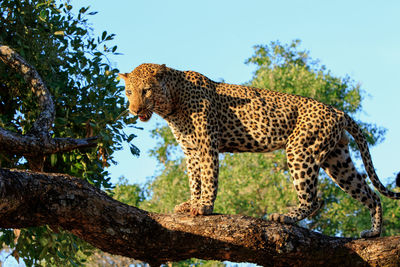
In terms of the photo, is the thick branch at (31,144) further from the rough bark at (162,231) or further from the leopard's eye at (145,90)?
the leopard's eye at (145,90)

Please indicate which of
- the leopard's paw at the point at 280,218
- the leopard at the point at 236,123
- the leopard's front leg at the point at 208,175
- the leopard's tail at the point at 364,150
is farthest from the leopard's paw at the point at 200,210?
the leopard's tail at the point at 364,150

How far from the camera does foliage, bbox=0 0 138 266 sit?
854 centimetres

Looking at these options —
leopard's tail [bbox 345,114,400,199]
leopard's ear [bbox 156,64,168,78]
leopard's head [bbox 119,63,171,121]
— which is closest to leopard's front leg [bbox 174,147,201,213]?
leopard's head [bbox 119,63,171,121]

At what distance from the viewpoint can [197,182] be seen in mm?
7664

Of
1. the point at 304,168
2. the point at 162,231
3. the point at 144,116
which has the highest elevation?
the point at 144,116

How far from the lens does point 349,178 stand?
8016 mm

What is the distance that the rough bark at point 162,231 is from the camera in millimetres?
5367

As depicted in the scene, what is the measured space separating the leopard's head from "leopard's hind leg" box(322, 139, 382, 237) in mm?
2381

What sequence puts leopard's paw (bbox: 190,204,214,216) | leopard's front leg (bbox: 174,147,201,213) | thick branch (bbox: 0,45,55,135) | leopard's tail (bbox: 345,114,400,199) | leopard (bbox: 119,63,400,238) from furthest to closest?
leopard's tail (bbox: 345,114,400,199), leopard's front leg (bbox: 174,147,201,213), leopard (bbox: 119,63,400,238), thick branch (bbox: 0,45,55,135), leopard's paw (bbox: 190,204,214,216)

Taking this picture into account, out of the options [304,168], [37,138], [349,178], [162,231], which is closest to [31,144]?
[37,138]

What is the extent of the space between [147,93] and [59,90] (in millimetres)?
1819

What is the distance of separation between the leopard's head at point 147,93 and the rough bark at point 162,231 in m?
1.57

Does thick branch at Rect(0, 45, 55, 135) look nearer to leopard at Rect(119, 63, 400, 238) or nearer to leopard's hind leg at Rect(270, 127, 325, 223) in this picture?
leopard at Rect(119, 63, 400, 238)

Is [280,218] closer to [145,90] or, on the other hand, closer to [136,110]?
[136,110]
